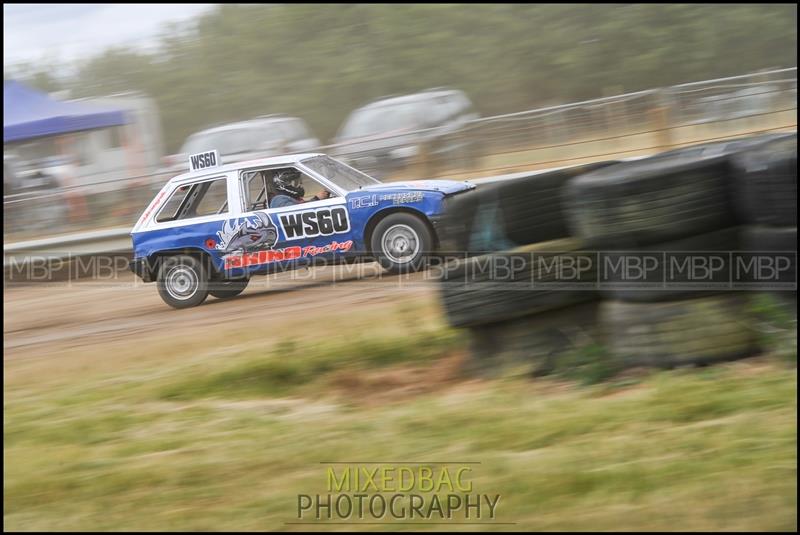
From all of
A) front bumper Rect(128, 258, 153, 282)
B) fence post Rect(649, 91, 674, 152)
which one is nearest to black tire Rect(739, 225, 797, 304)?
front bumper Rect(128, 258, 153, 282)

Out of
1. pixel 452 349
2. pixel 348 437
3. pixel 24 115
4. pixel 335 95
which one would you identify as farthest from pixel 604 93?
pixel 348 437

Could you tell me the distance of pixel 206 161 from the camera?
9008 mm

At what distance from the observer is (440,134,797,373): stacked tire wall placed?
4828 mm

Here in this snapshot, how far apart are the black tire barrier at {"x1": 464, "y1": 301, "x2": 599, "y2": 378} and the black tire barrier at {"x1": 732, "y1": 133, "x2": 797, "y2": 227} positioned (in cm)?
102

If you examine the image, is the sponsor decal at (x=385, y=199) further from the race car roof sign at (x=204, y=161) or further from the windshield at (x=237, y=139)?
the windshield at (x=237, y=139)

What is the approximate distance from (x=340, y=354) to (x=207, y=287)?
137 inches

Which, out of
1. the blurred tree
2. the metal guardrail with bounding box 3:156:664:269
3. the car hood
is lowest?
the metal guardrail with bounding box 3:156:664:269

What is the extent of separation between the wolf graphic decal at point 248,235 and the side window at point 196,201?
21cm

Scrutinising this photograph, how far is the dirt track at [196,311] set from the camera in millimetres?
7832

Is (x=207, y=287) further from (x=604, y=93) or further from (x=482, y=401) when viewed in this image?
(x=604, y=93)

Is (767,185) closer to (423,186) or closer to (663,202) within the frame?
(663,202)

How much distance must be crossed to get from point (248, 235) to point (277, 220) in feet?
1.09

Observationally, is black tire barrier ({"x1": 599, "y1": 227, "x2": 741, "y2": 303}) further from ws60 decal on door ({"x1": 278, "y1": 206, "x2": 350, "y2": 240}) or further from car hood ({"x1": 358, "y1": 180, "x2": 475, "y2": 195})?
ws60 decal on door ({"x1": 278, "y1": 206, "x2": 350, "y2": 240})

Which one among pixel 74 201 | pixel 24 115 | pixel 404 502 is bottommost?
pixel 404 502
